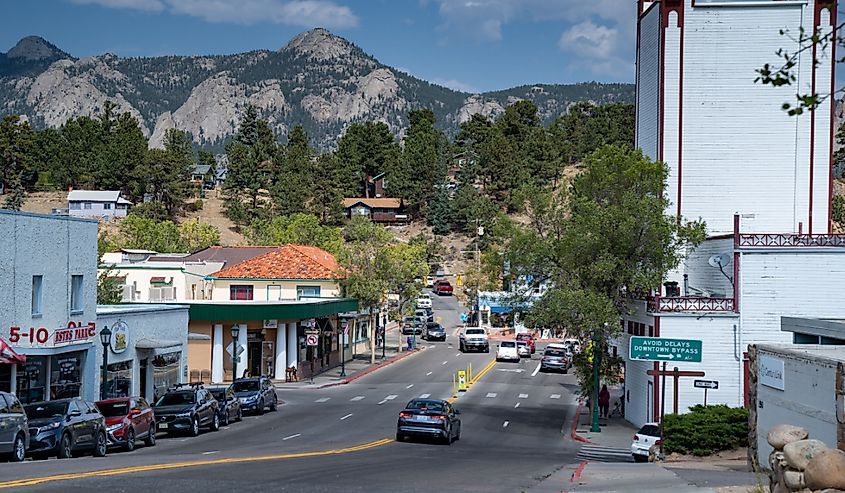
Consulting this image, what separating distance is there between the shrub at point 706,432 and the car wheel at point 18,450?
56.4 ft

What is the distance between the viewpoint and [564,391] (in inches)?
2302

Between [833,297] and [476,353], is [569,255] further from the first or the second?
[476,353]

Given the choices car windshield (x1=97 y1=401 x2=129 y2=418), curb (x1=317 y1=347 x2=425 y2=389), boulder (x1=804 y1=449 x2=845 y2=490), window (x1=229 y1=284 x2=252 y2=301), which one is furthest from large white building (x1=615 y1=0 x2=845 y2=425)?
window (x1=229 y1=284 x2=252 y2=301)

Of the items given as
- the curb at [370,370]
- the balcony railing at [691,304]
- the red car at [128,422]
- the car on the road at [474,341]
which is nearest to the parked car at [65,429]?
the red car at [128,422]

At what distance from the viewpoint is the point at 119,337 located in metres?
40.4

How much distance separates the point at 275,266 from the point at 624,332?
3192 cm

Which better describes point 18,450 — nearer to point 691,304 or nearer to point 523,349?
point 691,304

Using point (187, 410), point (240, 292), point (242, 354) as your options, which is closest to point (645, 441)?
point (187, 410)

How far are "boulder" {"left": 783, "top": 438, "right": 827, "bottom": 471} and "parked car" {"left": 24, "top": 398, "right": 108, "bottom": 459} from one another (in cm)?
1817

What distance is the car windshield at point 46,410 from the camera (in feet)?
86.8

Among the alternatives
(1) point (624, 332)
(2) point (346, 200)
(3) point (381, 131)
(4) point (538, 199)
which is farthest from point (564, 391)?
(3) point (381, 131)

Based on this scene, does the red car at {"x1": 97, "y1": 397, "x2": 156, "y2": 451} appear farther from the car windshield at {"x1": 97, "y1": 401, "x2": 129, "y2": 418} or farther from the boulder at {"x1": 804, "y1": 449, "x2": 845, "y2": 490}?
the boulder at {"x1": 804, "y1": 449, "x2": 845, "y2": 490}

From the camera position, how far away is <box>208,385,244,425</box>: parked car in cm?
3950

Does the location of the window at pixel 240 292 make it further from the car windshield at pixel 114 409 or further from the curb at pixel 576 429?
the car windshield at pixel 114 409
